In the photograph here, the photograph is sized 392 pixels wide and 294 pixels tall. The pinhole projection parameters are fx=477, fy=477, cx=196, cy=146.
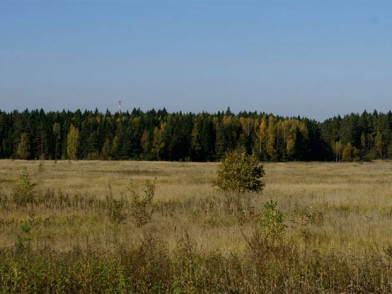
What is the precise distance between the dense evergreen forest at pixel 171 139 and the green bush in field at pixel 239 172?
71251 mm

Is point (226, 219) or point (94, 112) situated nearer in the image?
point (226, 219)

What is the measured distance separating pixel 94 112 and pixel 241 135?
5028 cm

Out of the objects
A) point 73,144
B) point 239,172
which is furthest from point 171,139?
point 239,172

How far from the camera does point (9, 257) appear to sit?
738 cm

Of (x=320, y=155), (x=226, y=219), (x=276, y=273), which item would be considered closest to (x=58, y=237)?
(x=226, y=219)

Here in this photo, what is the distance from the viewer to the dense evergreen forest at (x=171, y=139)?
96.9 m

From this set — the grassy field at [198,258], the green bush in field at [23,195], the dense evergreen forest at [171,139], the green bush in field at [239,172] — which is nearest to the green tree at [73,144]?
the dense evergreen forest at [171,139]

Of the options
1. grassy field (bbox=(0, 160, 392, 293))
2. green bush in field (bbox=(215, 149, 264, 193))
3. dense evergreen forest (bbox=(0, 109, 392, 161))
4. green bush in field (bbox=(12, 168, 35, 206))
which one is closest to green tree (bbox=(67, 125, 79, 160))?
dense evergreen forest (bbox=(0, 109, 392, 161))

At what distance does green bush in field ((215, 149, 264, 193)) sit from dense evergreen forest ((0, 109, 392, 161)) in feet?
234

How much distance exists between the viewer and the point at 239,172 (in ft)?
67.6

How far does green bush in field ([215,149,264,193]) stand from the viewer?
20.4 meters

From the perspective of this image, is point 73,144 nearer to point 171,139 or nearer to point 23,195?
point 171,139

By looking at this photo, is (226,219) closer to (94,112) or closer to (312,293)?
(312,293)

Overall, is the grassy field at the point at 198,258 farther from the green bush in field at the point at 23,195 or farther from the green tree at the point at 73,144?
the green tree at the point at 73,144
